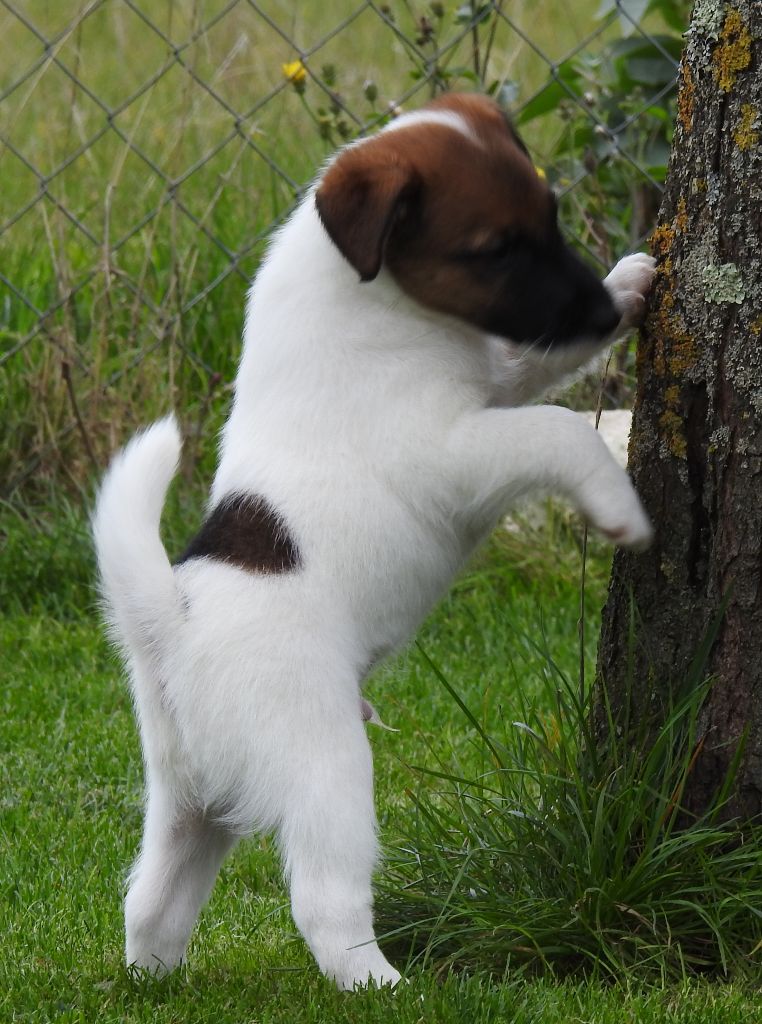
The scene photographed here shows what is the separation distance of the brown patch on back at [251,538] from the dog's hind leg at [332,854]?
0.30 meters

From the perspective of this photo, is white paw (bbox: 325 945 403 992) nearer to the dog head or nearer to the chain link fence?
the dog head

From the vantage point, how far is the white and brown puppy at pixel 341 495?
264 centimetres

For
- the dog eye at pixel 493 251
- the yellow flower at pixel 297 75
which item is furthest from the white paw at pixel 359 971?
the yellow flower at pixel 297 75

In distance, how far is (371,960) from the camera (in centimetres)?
261

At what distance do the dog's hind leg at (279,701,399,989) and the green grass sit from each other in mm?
80

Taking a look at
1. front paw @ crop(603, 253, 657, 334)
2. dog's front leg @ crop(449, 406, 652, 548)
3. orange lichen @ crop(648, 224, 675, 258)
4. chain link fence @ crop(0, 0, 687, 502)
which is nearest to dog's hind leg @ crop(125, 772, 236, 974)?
dog's front leg @ crop(449, 406, 652, 548)

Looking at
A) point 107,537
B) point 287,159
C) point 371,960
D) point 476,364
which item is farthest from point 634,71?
point 371,960

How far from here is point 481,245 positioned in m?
2.81

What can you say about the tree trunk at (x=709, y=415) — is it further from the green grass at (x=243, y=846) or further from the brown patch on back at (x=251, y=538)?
the brown patch on back at (x=251, y=538)

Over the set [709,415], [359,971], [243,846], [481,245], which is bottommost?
[243,846]

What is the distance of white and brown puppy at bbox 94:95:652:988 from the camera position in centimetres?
264

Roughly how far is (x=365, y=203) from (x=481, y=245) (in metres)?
0.25

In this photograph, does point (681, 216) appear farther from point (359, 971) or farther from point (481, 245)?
point (359, 971)

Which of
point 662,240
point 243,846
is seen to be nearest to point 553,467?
point 662,240
